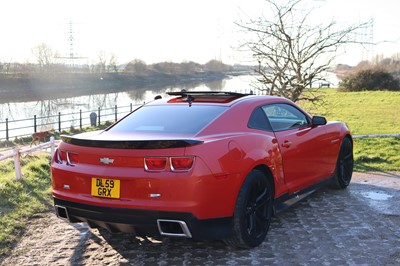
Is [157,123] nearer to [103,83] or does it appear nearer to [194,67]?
[103,83]

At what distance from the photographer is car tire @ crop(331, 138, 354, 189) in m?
6.25

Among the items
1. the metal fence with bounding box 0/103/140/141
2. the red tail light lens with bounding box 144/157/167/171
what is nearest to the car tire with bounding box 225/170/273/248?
the red tail light lens with bounding box 144/157/167/171

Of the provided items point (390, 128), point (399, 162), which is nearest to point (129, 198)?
point (399, 162)

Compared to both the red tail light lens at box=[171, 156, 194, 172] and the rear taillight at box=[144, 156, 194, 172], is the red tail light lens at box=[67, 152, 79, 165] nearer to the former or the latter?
the rear taillight at box=[144, 156, 194, 172]

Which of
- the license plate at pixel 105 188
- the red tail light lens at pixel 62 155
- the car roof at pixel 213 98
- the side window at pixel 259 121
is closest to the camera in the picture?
the license plate at pixel 105 188

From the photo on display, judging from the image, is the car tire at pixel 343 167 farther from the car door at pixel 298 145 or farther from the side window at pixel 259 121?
the side window at pixel 259 121

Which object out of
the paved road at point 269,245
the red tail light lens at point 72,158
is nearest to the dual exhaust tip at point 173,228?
the paved road at point 269,245

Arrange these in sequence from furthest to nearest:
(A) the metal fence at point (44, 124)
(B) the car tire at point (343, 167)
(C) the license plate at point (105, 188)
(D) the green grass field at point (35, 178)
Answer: (A) the metal fence at point (44, 124), (B) the car tire at point (343, 167), (D) the green grass field at point (35, 178), (C) the license plate at point (105, 188)

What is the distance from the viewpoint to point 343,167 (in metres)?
6.39

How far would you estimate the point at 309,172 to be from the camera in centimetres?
531

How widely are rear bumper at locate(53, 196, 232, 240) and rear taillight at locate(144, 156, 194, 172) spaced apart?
350 mm

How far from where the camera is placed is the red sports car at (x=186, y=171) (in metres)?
3.52

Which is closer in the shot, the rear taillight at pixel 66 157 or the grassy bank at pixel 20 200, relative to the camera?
the rear taillight at pixel 66 157

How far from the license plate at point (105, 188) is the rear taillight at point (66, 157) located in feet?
1.13
